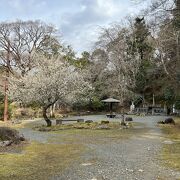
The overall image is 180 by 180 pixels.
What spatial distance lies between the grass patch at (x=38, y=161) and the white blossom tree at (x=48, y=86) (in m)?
10.5

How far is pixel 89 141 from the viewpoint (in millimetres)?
16531

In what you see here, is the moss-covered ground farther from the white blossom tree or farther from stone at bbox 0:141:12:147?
the white blossom tree

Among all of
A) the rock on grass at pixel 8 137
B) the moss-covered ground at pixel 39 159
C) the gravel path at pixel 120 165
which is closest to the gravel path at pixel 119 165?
the gravel path at pixel 120 165

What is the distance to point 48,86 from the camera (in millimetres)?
25094

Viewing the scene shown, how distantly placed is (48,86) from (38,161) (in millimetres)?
14278

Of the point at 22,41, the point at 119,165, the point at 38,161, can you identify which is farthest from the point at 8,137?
the point at 22,41

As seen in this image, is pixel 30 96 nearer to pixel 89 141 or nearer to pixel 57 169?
pixel 89 141

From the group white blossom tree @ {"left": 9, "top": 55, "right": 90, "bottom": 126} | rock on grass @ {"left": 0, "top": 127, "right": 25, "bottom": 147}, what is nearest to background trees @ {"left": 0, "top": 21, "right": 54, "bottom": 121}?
white blossom tree @ {"left": 9, "top": 55, "right": 90, "bottom": 126}

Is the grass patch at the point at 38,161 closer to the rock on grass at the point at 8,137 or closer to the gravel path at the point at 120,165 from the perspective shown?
the gravel path at the point at 120,165

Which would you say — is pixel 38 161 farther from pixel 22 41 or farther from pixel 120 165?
pixel 22 41

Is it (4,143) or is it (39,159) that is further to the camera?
(4,143)

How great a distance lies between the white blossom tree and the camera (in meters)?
25.3

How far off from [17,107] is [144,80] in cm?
1610

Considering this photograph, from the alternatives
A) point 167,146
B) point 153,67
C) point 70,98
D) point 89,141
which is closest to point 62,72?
point 70,98
